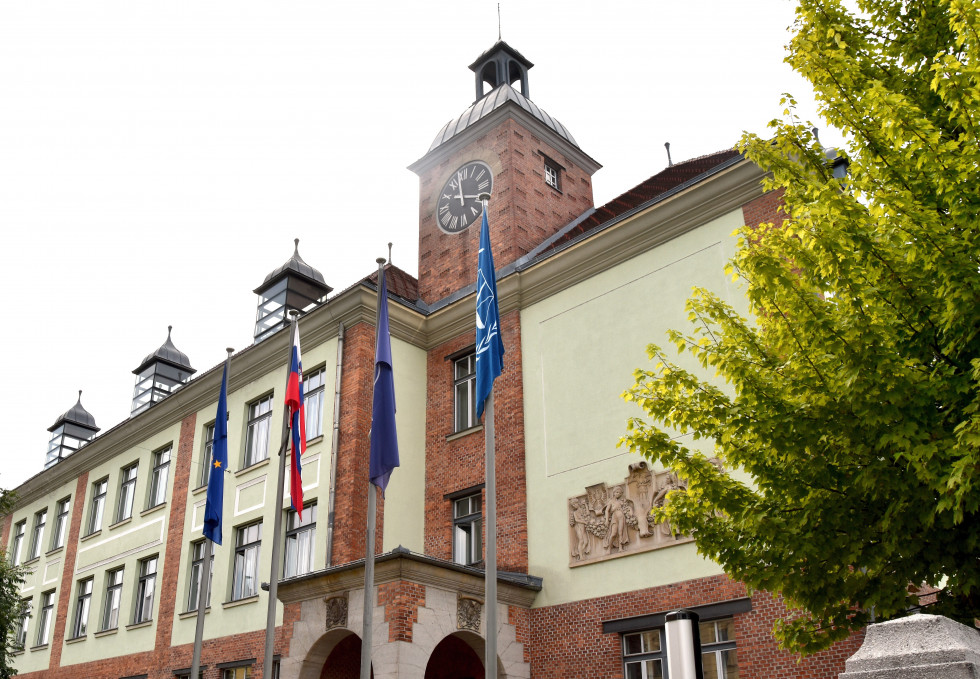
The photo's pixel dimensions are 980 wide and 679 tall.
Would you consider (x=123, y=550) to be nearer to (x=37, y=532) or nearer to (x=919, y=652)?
(x=37, y=532)

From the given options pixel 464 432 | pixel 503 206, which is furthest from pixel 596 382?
pixel 503 206

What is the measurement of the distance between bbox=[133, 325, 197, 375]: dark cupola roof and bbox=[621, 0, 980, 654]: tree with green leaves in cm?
2938

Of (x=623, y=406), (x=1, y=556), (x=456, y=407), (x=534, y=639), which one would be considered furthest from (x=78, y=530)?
(x=623, y=406)

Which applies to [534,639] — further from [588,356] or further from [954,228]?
[954,228]

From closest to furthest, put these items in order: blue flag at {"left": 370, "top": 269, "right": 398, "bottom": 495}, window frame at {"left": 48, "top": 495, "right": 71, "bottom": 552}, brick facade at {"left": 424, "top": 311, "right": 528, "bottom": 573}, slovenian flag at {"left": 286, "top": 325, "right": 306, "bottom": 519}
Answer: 1. blue flag at {"left": 370, "top": 269, "right": 398, "bottom": 495}
2. slovenian flag at {"left": 286, "top": 325, "right": 306, "bottom": 519}
3. brick facade at {"left": 424, "top": 311, "right": 528, "bottom": 573}
4. window frame at {"left": 48, "top": 495, "right": 71, "bottom": 552}

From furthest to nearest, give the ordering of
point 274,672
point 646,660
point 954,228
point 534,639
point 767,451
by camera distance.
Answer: point 274,672
point 534,639
point 646,660
point 767,451
point 954,228

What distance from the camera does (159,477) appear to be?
27922 mm

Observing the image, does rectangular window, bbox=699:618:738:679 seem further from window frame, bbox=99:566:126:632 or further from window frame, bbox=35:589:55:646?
window frame, bbox=35:589:55:646

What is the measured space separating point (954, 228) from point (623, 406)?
10341 millimetres

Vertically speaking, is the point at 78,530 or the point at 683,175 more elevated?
the point at 683,175

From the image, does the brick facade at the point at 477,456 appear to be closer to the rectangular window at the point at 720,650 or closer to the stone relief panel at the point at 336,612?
the stone relief panel at the point at 336,612

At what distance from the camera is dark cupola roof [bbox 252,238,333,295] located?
27.2 m

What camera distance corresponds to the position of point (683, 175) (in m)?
23.2

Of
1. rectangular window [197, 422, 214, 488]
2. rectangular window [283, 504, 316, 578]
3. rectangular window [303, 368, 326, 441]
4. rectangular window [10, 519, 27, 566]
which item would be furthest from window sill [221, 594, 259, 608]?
rectangular window [10, 519, 27, 566]
